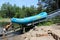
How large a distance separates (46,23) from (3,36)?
502 cm

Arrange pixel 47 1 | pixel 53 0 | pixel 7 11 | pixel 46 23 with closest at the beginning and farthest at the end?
pixel 46 23
pixel 53 0
pixel 47 1
pixel 7 11

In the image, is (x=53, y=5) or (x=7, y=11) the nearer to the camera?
(x=53, y=5)

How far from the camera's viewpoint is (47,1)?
35.6 metres

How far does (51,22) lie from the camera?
69.8 ft

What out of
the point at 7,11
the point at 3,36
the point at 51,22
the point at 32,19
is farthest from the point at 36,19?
the point at 7,11

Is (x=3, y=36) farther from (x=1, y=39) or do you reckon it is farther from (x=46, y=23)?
(x=46, y=23)

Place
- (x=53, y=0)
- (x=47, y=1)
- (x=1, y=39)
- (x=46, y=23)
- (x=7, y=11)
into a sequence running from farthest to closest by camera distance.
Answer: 1. (x=7, y=11)
2. (x=47, y=1)
3. (x=53, y=0)
4. (x=46, y=23)
5. (x=1, y=39)

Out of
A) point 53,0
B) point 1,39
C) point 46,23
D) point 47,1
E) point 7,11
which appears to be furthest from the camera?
point 7,11

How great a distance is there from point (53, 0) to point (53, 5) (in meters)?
0.86

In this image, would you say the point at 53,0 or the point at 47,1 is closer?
the point at 53,0

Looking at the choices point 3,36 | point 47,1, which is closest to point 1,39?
point 3,36

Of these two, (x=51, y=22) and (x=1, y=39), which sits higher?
(x=51, y=22)

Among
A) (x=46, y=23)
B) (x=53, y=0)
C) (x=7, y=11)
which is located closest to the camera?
(x=46, y=23)

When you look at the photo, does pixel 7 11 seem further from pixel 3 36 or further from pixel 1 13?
pixel 3 36
